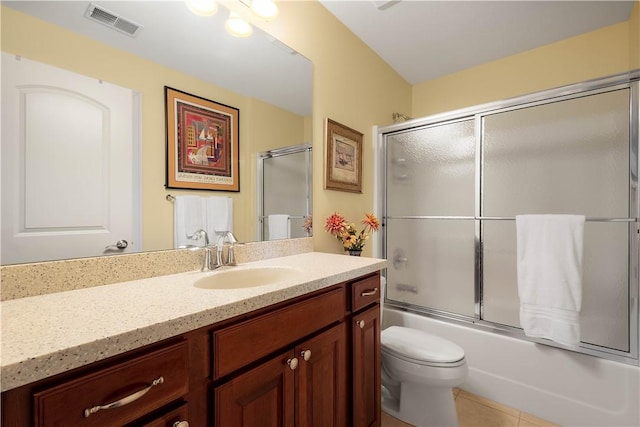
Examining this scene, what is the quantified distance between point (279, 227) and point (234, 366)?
0.89 metres

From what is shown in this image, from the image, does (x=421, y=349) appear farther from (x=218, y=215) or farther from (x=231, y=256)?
(x=218, y=215)

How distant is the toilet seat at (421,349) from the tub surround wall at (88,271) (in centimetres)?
111

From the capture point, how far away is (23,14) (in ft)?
2.64

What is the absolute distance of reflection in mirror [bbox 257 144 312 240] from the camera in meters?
1.49

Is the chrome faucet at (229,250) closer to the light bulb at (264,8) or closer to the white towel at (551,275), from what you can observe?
the light bulb at (264,8)

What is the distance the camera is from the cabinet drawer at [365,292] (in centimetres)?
119

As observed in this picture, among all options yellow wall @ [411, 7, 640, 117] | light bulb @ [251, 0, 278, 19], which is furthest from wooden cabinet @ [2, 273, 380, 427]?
yellow wall @ [411, 7, 640, 117]

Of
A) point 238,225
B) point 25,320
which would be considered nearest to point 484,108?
point 238,225

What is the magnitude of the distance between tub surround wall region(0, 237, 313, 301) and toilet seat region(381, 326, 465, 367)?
1109 mm

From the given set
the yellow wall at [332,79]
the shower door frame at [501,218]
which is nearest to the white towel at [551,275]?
the shower door frame at [501,218]

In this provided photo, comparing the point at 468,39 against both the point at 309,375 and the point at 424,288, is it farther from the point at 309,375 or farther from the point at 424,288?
the point at 309,375

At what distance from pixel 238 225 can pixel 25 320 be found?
2.63 feet

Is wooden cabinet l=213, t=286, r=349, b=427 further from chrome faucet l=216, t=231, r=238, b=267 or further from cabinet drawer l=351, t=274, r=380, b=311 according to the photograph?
chrome faucet l=216, t=231, r=238, b=267

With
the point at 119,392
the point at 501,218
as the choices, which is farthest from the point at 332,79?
the point at 119,392
